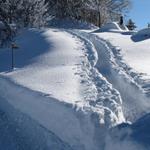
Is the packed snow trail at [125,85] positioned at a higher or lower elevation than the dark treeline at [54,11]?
lower

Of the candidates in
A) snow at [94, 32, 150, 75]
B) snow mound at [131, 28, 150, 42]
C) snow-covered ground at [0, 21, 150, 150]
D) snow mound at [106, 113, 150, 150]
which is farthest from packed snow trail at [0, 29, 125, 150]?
snow mound at [131, 28, 150, 42]

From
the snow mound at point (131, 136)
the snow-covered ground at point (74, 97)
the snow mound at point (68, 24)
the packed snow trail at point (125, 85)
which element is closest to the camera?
the snow mound at point (131, 136)

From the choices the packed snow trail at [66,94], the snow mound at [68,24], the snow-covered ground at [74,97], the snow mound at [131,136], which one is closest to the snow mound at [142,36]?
the snow-covered ground at [74,97]

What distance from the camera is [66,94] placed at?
10766 mm

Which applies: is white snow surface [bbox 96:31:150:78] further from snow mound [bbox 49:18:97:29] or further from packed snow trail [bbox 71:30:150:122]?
snow mound [bbox 49:18:97:29]

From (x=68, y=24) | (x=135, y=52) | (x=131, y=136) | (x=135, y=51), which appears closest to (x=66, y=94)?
(x=131, y=136)

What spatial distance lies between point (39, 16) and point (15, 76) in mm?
15079

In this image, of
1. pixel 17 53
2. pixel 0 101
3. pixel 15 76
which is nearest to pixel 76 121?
pixel 0 101

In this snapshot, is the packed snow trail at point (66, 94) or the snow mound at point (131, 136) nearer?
the snow mound at point (131, 136)

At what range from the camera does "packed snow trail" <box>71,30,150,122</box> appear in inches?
442

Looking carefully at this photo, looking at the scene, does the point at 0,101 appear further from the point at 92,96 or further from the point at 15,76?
the point at 92,96

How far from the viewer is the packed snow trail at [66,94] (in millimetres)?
8891

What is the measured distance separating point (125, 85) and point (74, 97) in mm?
2451

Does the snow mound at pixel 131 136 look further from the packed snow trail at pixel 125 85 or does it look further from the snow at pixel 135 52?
the snow at pixel 135 52
